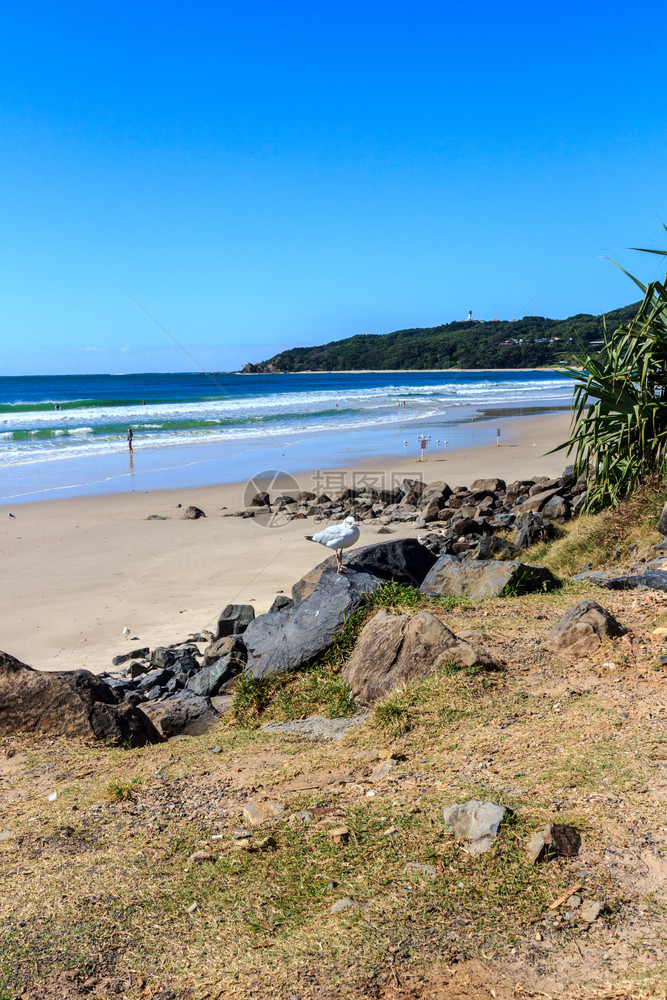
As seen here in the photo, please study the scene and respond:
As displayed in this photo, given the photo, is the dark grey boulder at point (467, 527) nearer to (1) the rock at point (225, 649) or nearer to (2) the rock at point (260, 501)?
(1) the rock at point (225, 649)

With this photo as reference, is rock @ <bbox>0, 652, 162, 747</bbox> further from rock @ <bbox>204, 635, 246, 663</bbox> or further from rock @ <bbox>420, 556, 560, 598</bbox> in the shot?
rock @ <bbox>420, 556, 560, 598</bbox>

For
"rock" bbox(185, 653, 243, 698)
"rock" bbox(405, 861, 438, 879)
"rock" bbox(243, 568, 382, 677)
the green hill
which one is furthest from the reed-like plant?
the green hill

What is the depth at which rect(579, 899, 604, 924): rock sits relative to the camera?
2.69 metres

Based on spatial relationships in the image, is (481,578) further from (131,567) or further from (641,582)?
(131,567)

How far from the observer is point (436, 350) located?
110 m

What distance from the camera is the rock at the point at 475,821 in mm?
3148

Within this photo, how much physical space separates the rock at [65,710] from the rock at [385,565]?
2.68m

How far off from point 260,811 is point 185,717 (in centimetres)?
230

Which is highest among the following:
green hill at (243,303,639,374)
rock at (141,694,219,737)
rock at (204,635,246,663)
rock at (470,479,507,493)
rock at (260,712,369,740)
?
green hill at (243,303,639,374)

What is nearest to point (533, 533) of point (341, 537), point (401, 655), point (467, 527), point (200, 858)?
point (467, 527)

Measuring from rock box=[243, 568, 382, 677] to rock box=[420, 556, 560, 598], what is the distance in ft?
3.38

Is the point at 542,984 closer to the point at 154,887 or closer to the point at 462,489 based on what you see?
the point at 154,887

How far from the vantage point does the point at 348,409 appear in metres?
48.5

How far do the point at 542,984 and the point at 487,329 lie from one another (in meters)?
85.7
